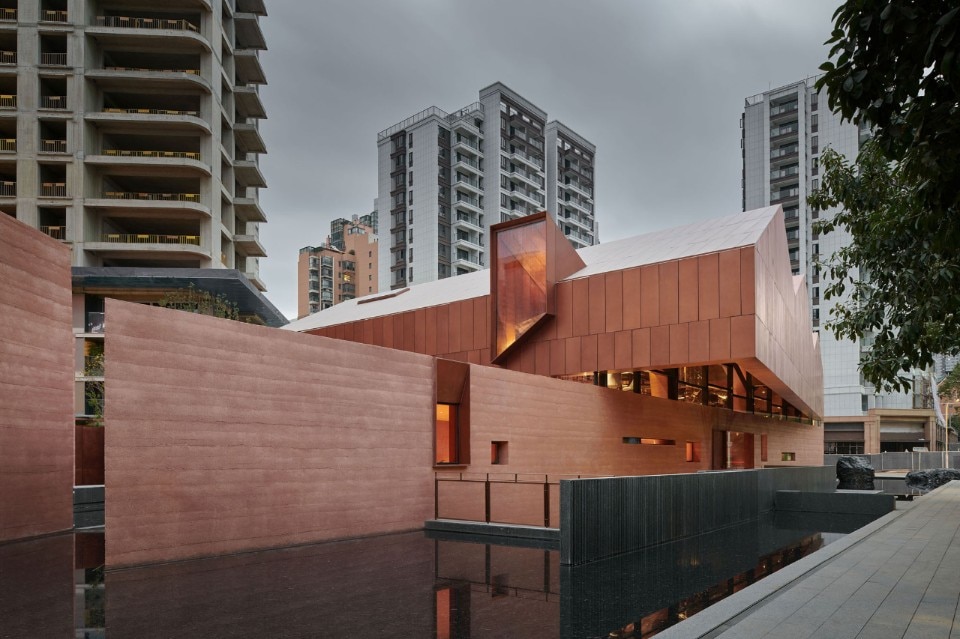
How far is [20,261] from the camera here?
507 inches

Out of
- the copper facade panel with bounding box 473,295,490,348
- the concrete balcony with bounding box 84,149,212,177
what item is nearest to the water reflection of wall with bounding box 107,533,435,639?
the copper facade panel with bounding box 473,295,490,348

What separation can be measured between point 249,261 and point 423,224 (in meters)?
21.0

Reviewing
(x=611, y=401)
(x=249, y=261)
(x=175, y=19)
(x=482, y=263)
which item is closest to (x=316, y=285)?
(x=482, y=263)

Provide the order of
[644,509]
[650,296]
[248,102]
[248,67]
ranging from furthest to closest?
[248,67]
[248,102]
[650,296]
[644,509]

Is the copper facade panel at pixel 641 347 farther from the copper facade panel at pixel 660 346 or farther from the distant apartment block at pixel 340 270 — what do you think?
the distant apartment block at pixel 340 270

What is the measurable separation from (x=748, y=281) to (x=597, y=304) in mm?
4619

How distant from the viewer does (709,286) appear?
63.8 ft

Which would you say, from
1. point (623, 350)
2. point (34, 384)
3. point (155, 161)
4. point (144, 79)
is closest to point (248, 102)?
point (144, 79)

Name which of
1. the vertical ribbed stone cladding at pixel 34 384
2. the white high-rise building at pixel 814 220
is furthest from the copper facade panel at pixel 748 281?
the white high-rise building at pixel 814 220

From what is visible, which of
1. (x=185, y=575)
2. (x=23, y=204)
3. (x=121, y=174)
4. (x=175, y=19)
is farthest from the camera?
(x=175, y=19)

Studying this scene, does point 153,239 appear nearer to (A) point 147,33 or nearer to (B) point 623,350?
(A) point 147,33

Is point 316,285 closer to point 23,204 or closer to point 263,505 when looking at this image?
point 23,204

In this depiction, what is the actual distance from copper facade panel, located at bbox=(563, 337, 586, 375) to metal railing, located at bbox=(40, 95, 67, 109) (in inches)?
1336

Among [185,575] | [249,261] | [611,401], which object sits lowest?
[185,575]
